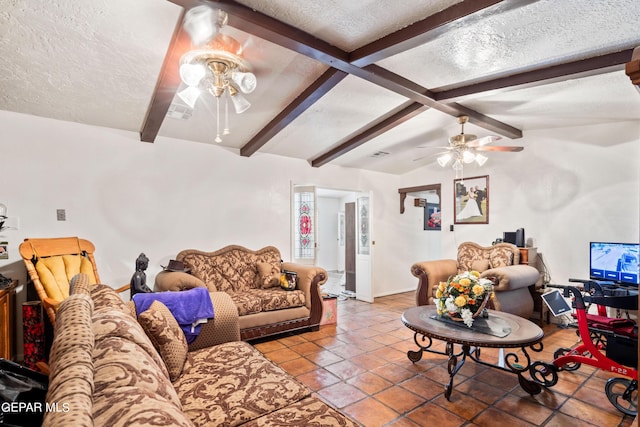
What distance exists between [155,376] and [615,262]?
4774 mm

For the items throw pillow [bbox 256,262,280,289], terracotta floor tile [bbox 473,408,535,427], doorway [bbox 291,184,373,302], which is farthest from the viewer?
doorway [bbox 291,184,373,302]

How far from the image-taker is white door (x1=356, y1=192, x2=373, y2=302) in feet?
19.1

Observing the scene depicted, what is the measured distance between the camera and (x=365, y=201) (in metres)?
6.07

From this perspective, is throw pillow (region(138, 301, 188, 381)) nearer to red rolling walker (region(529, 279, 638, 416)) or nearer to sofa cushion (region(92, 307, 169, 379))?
sofa cushion (region(92, 307, 169, 379))

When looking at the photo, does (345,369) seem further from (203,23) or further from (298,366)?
(203,23)

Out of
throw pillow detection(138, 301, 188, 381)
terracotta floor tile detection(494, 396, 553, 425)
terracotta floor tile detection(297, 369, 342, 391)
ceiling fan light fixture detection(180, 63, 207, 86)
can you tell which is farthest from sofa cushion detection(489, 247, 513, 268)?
ceiling fan light fixture detection(180, 63, 207, 86)

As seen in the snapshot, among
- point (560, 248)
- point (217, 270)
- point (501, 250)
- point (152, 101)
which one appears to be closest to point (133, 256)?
point (217, 270)

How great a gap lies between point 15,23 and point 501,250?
5.62m

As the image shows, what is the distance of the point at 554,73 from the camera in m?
2.72

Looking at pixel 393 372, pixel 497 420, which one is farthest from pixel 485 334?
pixel 393 372

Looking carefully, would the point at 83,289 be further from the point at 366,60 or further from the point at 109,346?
the point at 366,60

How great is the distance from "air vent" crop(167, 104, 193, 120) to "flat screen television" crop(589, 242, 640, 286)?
5102mm

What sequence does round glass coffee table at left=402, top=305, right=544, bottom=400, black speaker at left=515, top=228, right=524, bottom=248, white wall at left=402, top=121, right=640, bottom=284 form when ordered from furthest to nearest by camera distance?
black speaker at left=515, top=228, right=524, bottom=248 < white wall at left=402, top=121, right=640, bottom=284 < round glass coffee table at left=402, top=305, right=544, bottom=400

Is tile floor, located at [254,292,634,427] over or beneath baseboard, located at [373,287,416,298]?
over
